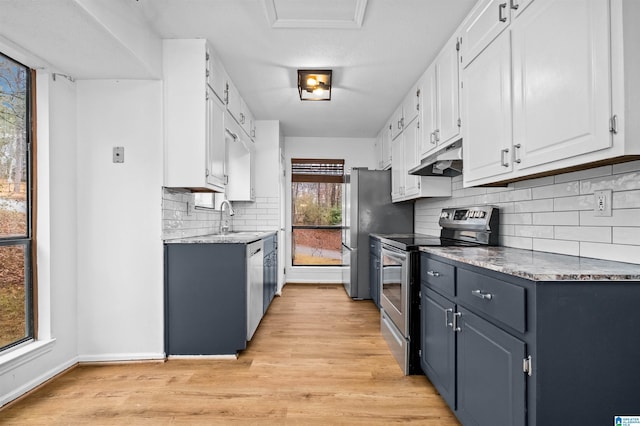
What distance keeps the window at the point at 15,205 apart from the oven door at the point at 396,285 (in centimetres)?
244

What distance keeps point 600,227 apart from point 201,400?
2.26 meters

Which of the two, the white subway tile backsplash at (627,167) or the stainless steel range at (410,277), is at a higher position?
the white subway tile backsplash at (627,167)

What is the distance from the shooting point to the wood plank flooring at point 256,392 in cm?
193

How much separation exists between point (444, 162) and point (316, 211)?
3446 millimetres

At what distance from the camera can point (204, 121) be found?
2.70 meters

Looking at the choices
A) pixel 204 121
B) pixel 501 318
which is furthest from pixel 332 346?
pixel 204 121

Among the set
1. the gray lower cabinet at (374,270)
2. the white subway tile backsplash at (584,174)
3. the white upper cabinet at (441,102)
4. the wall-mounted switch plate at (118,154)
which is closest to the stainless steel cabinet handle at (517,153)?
the white subway tile backsplash at (584,174)

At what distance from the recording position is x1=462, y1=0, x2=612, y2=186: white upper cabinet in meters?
1.30

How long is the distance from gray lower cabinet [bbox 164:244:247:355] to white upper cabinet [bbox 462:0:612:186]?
5.99ft

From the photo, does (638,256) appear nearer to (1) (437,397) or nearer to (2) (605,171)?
(2) (605,171)

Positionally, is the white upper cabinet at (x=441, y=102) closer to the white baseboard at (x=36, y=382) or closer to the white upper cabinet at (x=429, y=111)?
the white upper cabinet at (x=429, y=111)

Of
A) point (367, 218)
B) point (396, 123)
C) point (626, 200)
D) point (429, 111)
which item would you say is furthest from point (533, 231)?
point (367, 218)

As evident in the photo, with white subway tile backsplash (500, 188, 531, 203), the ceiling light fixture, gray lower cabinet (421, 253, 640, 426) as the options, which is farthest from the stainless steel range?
the ceiling light fixture

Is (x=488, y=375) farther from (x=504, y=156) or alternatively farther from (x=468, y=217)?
(x=468, y=217)
